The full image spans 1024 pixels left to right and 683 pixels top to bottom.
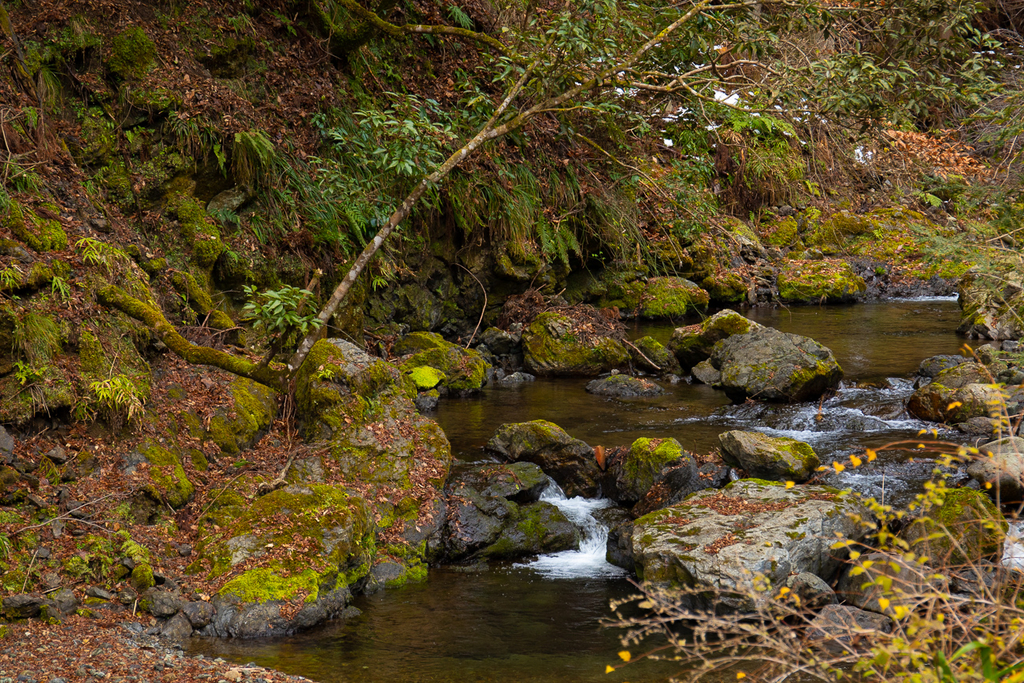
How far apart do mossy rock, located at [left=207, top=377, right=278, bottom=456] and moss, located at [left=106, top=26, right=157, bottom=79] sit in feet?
13.3

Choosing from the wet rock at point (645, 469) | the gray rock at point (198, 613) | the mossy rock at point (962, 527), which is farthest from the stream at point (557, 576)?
the mossy rock at point (962, 527)

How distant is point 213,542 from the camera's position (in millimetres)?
5402

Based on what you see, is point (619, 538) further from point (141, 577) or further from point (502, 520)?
point (141, 577)

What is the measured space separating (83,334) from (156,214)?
2.88 metres

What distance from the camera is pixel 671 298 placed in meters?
15.6

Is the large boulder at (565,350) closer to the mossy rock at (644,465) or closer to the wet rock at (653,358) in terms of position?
the wet rock at (653,358)

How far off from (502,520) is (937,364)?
294 inches

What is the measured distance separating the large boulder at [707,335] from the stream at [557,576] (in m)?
0.95

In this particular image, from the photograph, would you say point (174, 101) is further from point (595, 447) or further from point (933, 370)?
point (933, 370)

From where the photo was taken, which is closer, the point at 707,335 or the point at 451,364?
the point at 451,364

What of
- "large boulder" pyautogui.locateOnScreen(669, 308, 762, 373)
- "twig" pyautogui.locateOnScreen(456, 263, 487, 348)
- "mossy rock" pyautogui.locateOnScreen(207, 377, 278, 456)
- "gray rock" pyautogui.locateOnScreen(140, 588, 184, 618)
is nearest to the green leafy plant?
"mossy rock" pyautogui.locateOnScreen(207, 377, 278, 456)

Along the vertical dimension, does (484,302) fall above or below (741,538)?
above

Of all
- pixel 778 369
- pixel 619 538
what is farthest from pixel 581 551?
pixel 778 369

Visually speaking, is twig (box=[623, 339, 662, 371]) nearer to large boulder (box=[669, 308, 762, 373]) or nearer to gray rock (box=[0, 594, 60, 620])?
large boulder (box=[669, 308, 762, 373])
